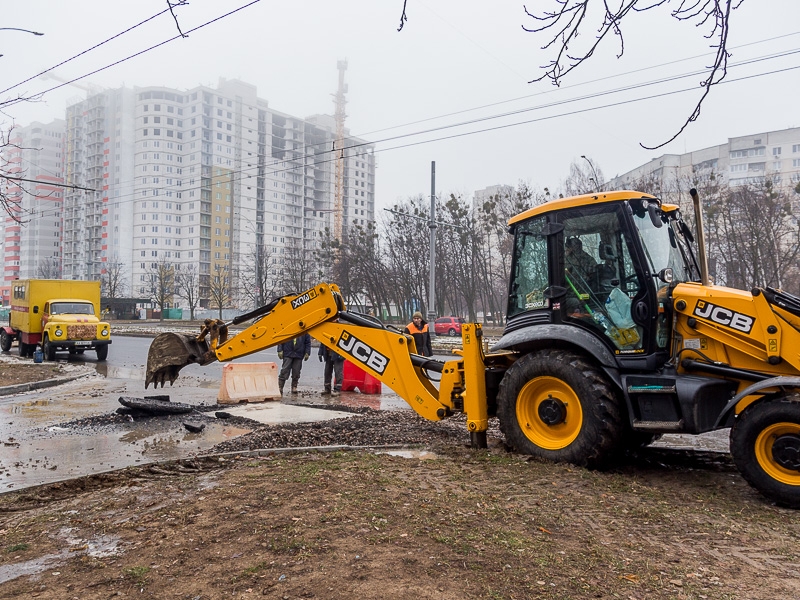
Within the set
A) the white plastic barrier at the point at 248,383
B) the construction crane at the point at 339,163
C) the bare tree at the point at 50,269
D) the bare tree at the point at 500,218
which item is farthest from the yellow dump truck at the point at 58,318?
the construction crane at the point at 339,163

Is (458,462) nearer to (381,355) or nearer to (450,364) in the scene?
(450,364)

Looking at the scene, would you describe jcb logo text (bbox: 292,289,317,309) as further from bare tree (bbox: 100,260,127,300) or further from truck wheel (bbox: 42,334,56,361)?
bare tree (bbox: 100,260,127,300)

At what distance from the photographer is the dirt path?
11.8 ft

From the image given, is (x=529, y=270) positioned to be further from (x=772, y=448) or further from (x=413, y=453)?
(x=772, y=448)

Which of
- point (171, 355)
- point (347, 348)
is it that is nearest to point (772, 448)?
point (347, 348)

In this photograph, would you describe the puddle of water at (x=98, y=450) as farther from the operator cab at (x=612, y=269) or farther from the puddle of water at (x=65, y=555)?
the operator cab at (x=612, y=269)

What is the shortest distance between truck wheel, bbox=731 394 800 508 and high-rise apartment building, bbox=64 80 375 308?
95.7 meters

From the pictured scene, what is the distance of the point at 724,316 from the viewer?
19.5 ft

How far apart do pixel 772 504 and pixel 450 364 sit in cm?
342

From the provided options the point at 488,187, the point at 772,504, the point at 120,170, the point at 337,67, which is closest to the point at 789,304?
the point at 772,504

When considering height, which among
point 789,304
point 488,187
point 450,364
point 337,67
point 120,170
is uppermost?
point 337,67

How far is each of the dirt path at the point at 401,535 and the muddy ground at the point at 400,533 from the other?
0.02 metres

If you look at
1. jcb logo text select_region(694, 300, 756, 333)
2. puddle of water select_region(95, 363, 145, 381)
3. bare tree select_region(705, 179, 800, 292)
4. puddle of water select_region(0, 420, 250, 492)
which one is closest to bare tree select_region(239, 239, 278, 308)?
puddle of water select_region(95, 363, 145, 381)

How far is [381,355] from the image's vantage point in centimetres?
Answer: 769
